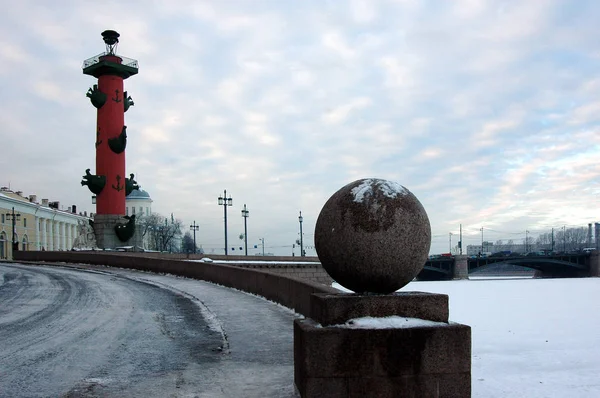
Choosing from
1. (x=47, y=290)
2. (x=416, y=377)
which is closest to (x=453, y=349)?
(x=416, y=377)

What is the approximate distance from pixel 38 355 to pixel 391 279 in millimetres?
5417

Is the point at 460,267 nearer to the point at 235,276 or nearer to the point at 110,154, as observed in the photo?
the point at 110,154

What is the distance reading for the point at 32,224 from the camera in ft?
281

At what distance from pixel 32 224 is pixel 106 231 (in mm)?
44878

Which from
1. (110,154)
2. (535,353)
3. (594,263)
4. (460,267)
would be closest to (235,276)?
(535,353)

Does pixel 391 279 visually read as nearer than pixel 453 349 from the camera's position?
No

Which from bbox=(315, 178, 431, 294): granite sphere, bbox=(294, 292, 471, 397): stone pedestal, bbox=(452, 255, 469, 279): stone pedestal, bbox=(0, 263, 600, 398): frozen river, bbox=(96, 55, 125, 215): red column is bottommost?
bbox=(452, 255, 469, 279): stone pedestal

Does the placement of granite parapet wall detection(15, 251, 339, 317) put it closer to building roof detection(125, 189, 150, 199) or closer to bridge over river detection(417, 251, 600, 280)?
bridge over river detection(417, 251, 600, 280)

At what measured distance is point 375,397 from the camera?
5109 mm

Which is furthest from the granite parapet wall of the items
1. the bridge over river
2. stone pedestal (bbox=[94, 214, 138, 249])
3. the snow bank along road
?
the bridge over river

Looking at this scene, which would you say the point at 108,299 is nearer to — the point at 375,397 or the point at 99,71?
the point at 375,397

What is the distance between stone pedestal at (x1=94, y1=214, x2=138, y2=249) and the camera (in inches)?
1896

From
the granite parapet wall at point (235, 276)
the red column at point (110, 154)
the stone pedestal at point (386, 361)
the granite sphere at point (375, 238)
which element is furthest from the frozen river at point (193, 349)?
the red column at point (110, 154)

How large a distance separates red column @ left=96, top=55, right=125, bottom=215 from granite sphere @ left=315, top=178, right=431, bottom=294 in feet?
151
